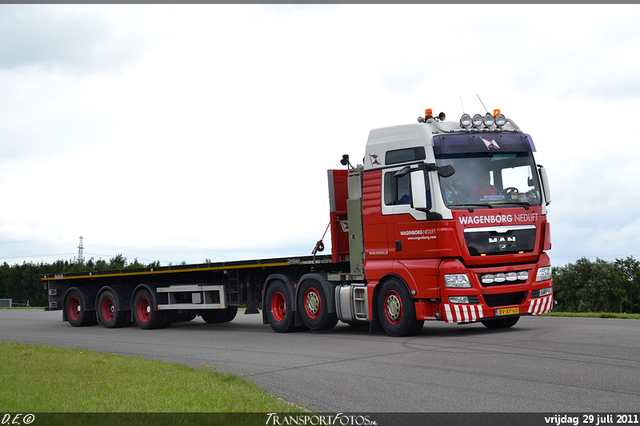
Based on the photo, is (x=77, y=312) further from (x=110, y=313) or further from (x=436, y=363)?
(x=436, y=363)

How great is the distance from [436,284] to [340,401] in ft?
17.0

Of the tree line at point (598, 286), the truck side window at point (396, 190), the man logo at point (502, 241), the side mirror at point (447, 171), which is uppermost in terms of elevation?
the side mirror at point (447, 171)

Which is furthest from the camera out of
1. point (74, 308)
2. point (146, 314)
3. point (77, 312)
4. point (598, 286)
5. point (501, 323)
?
point (598, 286)

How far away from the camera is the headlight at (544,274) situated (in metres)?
12.6

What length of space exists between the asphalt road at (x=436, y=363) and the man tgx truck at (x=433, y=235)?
0.58m

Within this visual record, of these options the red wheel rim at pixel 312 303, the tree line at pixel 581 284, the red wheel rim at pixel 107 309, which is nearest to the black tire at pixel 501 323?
the red wheel rim at pixel 312 303

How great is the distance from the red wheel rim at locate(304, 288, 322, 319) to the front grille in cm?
376

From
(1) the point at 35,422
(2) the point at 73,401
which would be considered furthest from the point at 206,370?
(1) the point at 35,422

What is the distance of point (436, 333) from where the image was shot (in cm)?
1342

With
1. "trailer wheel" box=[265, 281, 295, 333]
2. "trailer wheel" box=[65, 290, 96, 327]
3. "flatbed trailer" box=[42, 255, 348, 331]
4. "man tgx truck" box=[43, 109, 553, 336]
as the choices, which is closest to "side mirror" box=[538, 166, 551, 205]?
"man tgx truck" box=[43, 109, 553, 336]

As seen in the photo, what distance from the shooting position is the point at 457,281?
1191 centimetres

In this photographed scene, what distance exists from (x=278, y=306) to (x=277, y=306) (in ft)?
0.08

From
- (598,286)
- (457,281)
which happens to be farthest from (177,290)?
(598,286)

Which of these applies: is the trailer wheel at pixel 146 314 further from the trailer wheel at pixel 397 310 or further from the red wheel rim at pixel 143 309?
the trailer wheel at pixel 397 310
